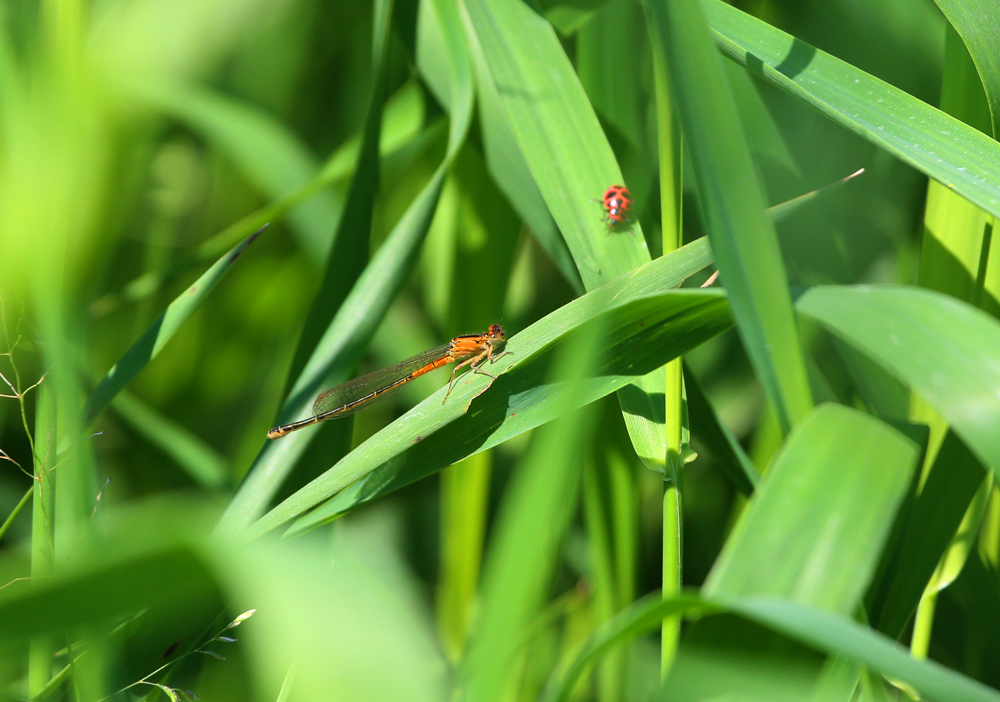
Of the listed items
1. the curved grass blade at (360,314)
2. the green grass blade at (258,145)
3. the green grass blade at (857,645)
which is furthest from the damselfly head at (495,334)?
the green grass blade at (857,645)

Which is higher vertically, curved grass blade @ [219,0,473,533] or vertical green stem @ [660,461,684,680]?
curved grass blade @ [219,0,473,533]

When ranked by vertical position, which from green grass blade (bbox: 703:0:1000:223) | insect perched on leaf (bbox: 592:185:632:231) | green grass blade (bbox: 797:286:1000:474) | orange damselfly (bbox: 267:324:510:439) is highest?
green grass blade (bbox: 703:0:1000:223)

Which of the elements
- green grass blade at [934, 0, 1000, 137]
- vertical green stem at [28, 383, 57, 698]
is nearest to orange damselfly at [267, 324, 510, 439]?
vertical green stem at [28, 383, 57, 698]

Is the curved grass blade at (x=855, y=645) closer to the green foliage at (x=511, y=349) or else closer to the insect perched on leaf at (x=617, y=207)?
the green foliage at (x=511, y=349)

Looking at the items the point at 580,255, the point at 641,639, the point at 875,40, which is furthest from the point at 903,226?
the point at 641,639

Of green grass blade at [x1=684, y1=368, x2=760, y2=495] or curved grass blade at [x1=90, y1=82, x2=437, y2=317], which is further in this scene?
curved grass blade at [x1=90, y1=82, x2=437, y2=317]

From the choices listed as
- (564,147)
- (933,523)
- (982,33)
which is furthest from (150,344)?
(982,33)

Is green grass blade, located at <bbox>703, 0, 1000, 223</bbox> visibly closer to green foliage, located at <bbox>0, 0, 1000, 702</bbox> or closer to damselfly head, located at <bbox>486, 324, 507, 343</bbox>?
green foliage, located at <bbox>0, 0, 1000, 702</bbox>
